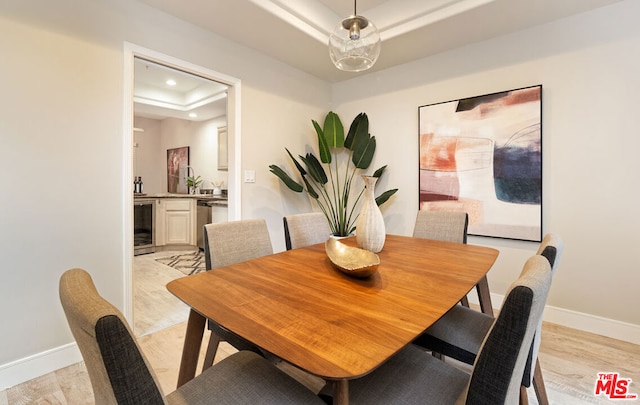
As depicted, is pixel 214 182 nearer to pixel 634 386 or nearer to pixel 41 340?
pixel 41 340

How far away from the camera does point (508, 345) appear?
0.61 metres

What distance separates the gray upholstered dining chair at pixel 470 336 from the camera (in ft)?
3.41

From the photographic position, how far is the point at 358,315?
824 millimetres

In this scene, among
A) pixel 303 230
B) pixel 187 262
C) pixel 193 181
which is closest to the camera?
pixel 303 230

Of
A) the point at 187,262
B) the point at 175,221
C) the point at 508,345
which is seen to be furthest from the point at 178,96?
the point at 508,345

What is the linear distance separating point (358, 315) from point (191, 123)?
613 centimetres

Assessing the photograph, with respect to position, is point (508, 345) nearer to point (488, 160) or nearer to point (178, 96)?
point (488, 160)

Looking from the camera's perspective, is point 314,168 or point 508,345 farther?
point 314,168

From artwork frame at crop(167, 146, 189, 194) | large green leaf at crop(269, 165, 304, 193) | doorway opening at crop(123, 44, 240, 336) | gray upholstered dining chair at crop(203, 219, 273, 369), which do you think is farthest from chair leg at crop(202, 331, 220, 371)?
artwork frame at crop(167, 146, 189, 194)

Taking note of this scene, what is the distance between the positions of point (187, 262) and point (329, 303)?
3.83 metres

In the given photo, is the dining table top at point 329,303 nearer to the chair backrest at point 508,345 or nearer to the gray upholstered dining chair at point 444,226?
the chair backrest at point 508,345

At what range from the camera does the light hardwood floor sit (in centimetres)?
157

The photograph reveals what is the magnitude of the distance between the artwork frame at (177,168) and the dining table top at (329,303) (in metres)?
5.25

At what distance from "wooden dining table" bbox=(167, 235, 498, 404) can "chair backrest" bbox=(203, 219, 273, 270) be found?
8.5 inches
